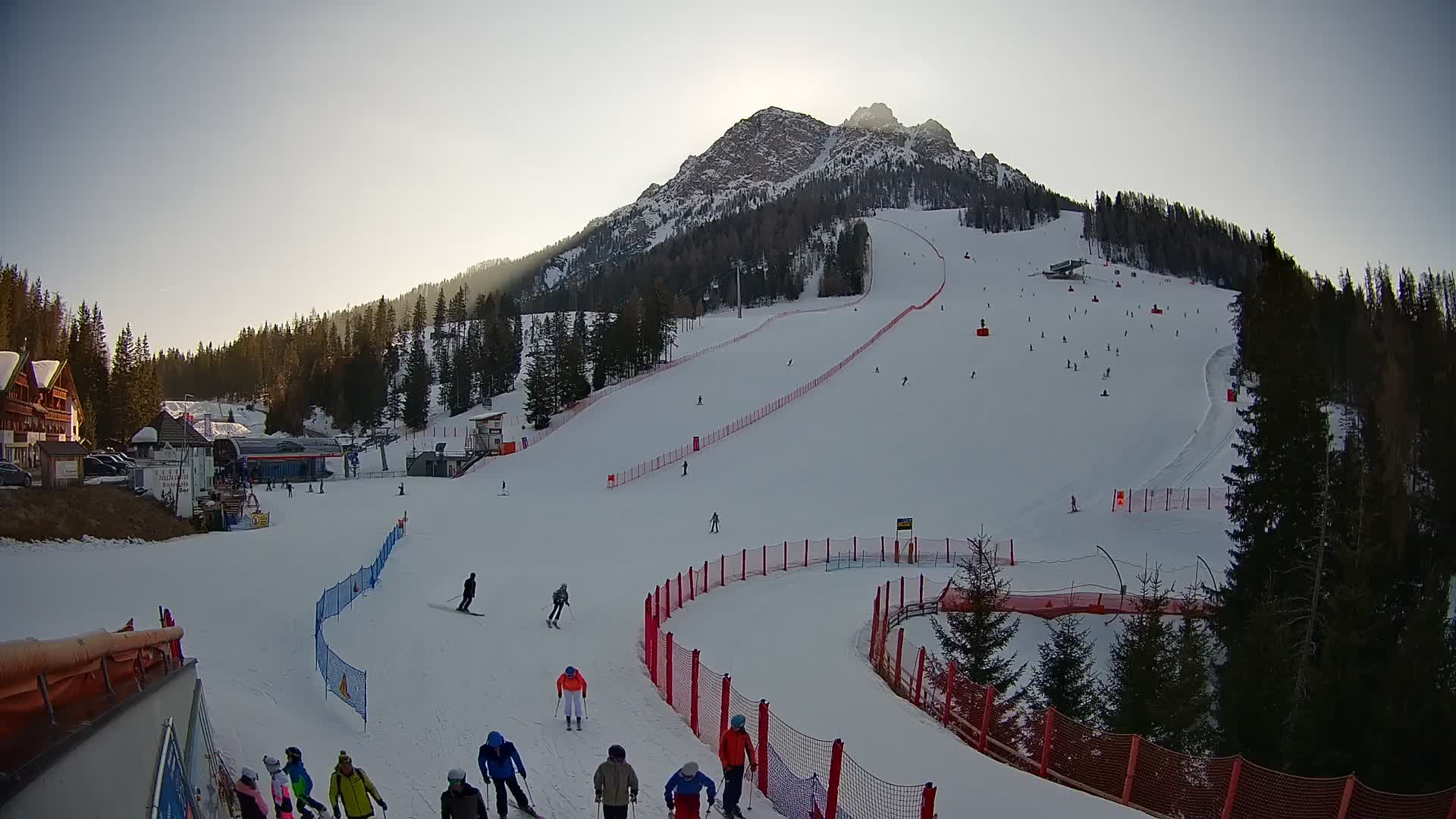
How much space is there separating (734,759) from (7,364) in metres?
26.4

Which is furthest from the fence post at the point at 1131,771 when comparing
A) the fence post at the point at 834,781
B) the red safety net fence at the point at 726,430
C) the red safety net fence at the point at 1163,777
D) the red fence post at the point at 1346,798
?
the red safety net fence at the point at 726,430

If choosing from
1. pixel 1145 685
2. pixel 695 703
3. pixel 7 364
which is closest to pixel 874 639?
pixel 1145 685

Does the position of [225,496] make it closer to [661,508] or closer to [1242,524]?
[661,508]

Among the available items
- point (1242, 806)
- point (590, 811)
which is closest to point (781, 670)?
point (590, 811)

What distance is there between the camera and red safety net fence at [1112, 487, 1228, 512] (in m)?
33.8

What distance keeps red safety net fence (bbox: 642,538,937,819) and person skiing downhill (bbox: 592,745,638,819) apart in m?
2.04

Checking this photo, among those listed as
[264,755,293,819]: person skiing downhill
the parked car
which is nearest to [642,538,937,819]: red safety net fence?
[264,755,293,819]: person skiing downhill

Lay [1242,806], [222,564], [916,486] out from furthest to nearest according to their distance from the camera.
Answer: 1. [916,486]
2. [222,564]
3. [1242,806]

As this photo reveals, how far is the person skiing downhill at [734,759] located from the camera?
9.09m

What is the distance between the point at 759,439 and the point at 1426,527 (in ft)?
101

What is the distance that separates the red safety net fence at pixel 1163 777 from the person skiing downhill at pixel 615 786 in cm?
554

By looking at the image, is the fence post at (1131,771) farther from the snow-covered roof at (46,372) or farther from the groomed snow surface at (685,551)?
the snow-covered roof at (46,372)

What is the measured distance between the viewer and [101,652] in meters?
4.90

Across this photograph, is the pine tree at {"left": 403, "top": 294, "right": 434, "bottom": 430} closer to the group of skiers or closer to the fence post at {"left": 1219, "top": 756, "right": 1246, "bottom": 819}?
the group of skiers
